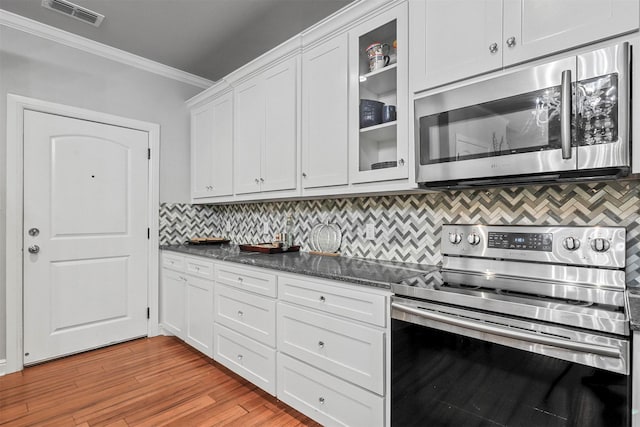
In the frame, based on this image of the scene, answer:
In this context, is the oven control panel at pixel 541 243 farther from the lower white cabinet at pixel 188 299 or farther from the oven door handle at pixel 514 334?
the lower white cabinet at pixel 188 299

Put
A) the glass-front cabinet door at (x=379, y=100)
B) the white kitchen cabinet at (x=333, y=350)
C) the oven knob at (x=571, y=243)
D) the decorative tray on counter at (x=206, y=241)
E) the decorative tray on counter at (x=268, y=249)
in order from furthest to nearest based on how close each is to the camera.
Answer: the decorative tray on counter at (x=206, y=241) < the decorative tray on counter at (x=268, y=249) < the glass-front cabinet door at (x=379, y=100) < the white kitchen cabinet at (x=333, y=350) < the oven knob at (x=571, y=243)

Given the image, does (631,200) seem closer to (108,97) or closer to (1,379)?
(108,97)

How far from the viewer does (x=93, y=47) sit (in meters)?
2.89

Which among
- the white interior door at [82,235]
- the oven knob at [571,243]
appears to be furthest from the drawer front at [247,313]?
the oven knob at [571,243]

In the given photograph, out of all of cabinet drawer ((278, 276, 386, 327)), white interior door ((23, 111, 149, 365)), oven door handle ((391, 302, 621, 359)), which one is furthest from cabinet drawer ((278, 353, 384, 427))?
white interior door ((23, 111, 149, 365))

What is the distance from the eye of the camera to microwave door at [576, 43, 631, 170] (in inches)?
45.4

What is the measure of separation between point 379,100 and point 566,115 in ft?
3.19

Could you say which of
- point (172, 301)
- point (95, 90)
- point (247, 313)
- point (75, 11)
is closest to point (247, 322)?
point (247, 313)

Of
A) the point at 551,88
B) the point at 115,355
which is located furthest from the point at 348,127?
the point at 115,355

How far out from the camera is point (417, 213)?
2070mm

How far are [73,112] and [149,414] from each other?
2.41 metres

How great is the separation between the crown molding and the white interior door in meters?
0.62

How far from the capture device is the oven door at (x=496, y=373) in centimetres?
99

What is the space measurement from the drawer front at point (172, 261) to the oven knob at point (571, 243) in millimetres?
2691
